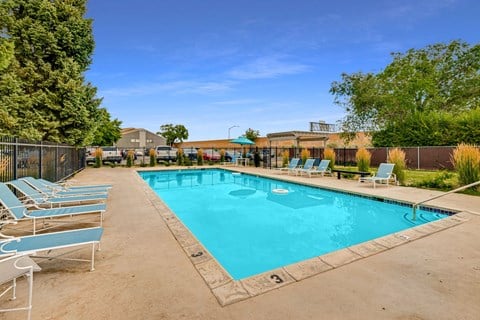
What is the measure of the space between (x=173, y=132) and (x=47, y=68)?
48.2m

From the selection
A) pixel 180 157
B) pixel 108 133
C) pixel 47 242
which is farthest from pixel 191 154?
pixel 108 133

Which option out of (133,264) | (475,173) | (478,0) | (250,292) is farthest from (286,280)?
(478,0)

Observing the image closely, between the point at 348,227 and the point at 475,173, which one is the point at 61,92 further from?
the point at 475,173

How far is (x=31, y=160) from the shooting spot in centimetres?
683

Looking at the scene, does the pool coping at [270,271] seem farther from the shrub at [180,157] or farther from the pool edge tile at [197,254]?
the shrub at [180,157]

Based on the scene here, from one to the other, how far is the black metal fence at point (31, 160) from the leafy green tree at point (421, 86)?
67.1 feet

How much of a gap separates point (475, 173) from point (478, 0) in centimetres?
1395

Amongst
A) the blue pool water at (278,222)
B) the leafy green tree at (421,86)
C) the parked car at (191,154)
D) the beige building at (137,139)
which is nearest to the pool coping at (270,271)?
the blue pool water at (278,222)

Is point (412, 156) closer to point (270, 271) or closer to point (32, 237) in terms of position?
point (270, 271)

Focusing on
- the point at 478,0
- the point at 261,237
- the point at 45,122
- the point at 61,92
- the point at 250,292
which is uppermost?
the point at 478,0

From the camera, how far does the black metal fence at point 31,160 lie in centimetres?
518

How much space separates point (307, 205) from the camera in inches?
315

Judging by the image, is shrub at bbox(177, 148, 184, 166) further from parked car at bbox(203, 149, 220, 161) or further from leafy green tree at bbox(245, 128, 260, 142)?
leafy green tree at bbox(245, 128, 260, 142)

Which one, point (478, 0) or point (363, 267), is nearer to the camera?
point (363, 267)
